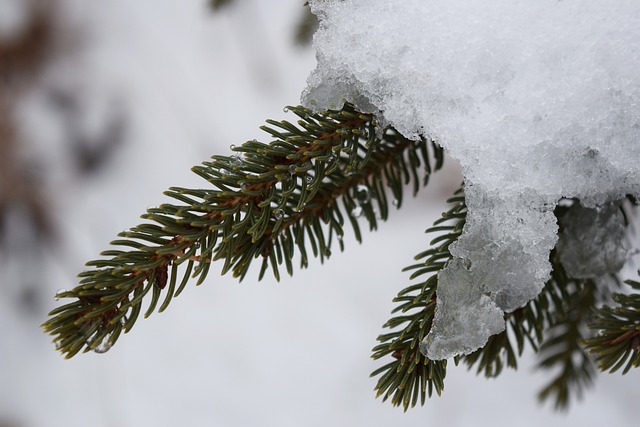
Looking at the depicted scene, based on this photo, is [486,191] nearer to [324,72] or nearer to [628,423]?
[324,72]

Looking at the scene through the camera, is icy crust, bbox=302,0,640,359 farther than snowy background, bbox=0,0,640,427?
No

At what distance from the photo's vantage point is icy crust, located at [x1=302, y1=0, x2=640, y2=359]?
18.0 inches

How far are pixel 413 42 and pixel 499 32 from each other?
0.22ft

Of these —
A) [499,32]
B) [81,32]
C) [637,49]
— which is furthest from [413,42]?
[81,32]

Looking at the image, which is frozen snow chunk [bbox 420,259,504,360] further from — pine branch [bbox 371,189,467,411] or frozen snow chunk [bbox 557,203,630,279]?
frozen snow chunk [bbox 557,203,630,279]

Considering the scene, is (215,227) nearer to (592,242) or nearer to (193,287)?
(592,242)

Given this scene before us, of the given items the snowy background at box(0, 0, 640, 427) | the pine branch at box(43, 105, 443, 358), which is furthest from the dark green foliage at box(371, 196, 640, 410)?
the snowy background at box(0, 0, 640, 427)

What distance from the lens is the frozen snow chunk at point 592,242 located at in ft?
1.92

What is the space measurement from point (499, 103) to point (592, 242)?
0.21 m

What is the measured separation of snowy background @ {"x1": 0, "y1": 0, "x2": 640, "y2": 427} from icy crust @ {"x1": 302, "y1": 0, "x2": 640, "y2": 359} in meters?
1.27

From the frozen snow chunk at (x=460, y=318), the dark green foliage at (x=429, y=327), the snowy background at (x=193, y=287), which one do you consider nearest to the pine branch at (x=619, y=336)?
the dark green foliage at (x=429, y=327)

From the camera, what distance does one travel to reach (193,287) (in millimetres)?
1938

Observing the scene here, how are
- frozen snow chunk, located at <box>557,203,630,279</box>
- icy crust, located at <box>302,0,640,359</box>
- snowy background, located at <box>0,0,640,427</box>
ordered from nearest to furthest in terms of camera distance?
1. icy crust, located at <box>302,0,640,359</box>
2. frozen snow chunk, located at <box>557,203,630,279</box>
3. snowy background, located at <box>0,0,640,427</box>

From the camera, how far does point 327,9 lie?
519 millimetres
